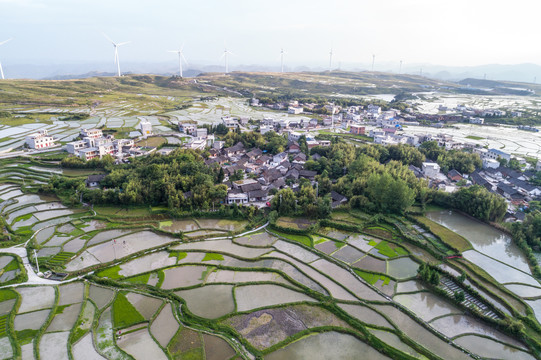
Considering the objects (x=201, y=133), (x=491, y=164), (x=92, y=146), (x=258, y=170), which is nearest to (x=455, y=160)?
(x=491, y=164)

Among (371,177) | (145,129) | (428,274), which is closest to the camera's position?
(428,274)

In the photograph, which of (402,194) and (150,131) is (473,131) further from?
(150,131)

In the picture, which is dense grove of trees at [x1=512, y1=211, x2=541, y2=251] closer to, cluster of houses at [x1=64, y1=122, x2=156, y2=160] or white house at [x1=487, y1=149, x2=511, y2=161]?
white house at [x1=487, y1=149, x2=511, y2=161]

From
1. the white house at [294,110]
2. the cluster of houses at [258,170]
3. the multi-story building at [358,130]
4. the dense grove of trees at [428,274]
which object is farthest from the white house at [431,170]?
the white house at [294,110]

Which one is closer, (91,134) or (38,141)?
(38,141)

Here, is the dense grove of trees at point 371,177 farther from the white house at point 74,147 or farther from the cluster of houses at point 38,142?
the cluster of houses at point 38,142

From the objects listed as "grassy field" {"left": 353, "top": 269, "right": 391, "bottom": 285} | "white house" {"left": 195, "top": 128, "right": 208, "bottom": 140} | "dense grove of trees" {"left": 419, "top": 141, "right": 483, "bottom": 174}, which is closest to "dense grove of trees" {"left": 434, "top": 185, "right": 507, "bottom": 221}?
"dense grove of trees" {"left": 419, "top": 141, "right": 483, "bottom": 174}

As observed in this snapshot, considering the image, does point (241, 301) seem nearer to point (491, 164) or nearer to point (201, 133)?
point (491, 164)
